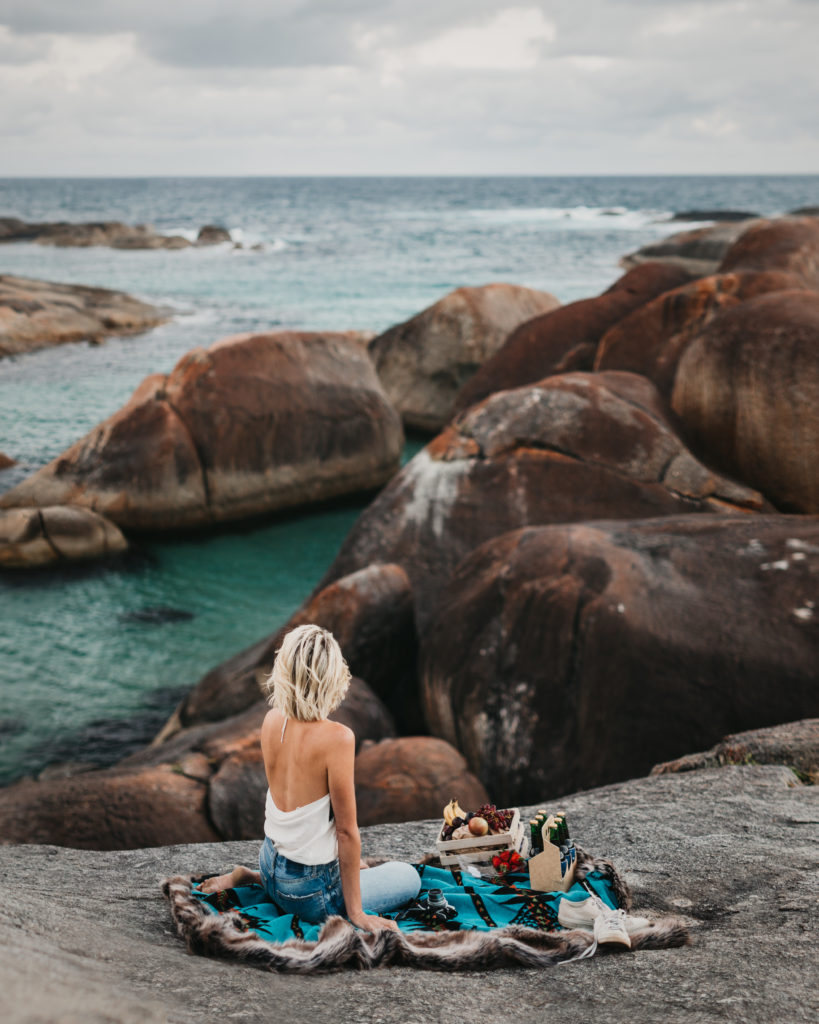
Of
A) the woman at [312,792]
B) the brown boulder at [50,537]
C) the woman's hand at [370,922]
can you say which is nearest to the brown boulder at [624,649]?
the woman at [312,792]

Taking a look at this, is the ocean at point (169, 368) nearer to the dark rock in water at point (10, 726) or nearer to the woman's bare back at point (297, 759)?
the dark rock in water at point (10, 726)

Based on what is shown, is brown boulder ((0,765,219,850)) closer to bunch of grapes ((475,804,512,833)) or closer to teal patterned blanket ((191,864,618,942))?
teal patterned blanket ((191,864,618,942))

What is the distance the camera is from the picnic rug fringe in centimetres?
298

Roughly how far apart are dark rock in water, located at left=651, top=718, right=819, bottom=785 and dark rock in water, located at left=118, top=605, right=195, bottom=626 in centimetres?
801

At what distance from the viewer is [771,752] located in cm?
521

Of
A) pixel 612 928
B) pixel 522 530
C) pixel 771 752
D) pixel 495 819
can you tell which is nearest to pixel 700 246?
pixel 522 530

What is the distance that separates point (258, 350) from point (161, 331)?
1795 centimetres

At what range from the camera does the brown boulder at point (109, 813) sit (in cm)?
583

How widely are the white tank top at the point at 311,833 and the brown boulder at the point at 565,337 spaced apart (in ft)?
33.0

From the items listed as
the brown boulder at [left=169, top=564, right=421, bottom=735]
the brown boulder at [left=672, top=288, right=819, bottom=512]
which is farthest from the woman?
the brown boulder at [left=672, top=288, right=819, bottom=512]

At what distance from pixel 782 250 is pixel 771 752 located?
898 centimetres

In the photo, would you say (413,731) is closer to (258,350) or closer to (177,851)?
(177,851)

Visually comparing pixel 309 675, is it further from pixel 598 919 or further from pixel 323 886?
pixel 598 919

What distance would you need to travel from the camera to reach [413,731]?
785cm
